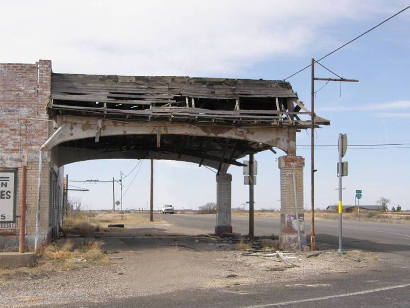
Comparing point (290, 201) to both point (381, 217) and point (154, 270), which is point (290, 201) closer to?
point (154, 270)

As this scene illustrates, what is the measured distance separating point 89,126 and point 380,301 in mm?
11773

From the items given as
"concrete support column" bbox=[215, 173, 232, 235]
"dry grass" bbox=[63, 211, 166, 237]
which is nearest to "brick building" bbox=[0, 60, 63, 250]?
"dry grass" bbox=[63, 211, 166, 237]

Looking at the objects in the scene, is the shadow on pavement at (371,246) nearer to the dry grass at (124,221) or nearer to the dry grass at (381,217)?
the dry grass at (124,221)

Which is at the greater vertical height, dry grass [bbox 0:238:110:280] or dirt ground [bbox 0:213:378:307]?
dry grass [bbox 0:238:110:280]

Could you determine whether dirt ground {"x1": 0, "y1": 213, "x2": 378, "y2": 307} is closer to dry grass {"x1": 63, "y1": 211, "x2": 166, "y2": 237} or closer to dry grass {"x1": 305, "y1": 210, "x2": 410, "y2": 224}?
dry grass {"x1": 63, "y1": 211, "x2": 166, "y2": 237}

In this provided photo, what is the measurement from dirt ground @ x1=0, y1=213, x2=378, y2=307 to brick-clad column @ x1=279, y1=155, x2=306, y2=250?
0.71m

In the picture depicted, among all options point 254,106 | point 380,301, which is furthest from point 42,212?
point 380,301

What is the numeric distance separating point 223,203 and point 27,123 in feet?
41.7

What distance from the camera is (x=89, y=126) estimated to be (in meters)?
18.0

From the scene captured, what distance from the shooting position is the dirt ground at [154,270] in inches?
432

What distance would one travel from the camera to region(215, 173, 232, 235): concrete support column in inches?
1073

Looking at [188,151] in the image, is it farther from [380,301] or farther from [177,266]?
[380,301]

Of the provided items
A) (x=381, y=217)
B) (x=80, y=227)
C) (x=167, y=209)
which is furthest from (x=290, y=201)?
(x=167, y=209)

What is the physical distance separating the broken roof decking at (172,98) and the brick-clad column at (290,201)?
143 centimetres
